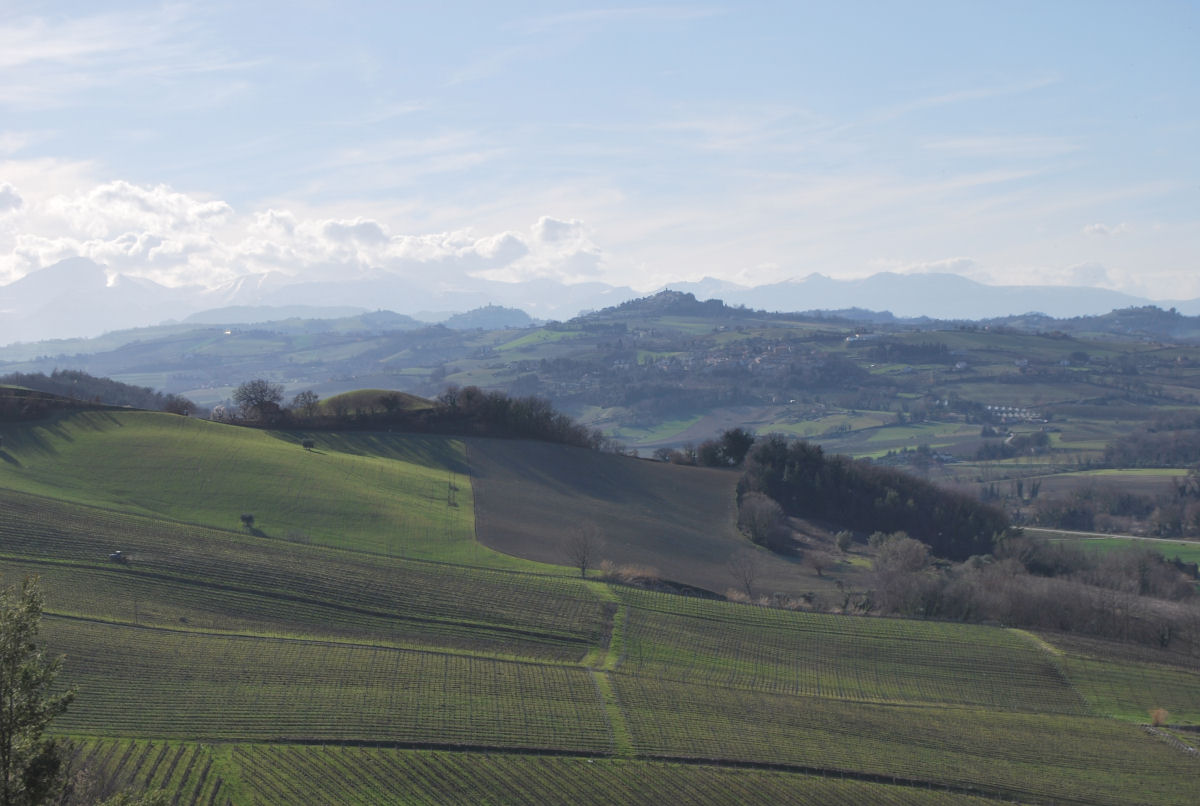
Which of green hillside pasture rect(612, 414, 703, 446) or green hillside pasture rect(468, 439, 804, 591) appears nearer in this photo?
green hillside pasture rect(468, 439, 804, 591)

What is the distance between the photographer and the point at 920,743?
1556 inches

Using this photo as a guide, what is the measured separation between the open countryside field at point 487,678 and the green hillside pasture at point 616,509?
3.93 ft

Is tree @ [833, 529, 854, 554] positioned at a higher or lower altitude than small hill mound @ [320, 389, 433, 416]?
lower

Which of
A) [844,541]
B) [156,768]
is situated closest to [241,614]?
[156,768]

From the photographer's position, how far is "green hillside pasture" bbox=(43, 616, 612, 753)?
34062 millimetres

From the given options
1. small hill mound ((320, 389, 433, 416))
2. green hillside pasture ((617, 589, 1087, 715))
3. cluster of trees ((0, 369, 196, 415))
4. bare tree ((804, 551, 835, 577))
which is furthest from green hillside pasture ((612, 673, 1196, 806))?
cluster of trees ((0, 369, 196, 415))

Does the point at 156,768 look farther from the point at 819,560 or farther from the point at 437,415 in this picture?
the point at 437,415

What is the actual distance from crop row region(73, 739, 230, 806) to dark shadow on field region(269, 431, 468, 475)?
44895mm

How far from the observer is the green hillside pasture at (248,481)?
59281mm

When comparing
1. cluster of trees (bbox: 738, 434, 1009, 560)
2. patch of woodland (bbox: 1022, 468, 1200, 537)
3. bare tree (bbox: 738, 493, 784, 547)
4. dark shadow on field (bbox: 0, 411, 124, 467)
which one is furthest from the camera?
patch of woodland (bbox: 1022, 468, 1200, 537)

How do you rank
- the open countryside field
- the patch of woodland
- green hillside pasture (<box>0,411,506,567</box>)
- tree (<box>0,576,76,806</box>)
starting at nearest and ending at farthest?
1. tree (<box>0,576,76,806</box>)
2. the open countryside field
3. green hillside pasture (<box>0,411,506,567</box>)
4. the patch of woodland

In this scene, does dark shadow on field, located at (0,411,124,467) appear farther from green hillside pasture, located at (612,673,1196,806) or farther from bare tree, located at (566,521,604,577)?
green hillside pasture, located at (612,673,1196,806)

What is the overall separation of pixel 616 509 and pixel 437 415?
22.4m

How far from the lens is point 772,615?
54.2 meters
